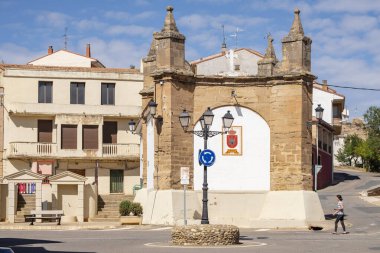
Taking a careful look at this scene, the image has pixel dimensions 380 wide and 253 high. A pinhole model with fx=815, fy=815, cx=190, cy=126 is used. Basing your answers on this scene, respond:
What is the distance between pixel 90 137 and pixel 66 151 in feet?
5.97

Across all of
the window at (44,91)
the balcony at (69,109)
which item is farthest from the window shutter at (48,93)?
the balcony at (69,109)

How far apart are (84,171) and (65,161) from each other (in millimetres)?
1422

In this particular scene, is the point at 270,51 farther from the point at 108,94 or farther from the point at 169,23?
the point at 108,94

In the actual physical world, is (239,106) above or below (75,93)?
below

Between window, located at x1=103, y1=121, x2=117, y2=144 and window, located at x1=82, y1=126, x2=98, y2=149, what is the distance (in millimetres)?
793

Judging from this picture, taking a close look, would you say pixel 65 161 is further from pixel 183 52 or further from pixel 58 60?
pixel 183 52

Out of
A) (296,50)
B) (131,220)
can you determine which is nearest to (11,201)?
(131,220)

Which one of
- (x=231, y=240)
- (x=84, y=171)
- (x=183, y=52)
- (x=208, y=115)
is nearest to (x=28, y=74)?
(x=84, y=171)

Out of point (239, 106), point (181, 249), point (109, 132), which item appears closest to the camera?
point (181, 249)

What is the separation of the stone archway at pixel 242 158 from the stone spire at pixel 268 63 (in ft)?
6.91

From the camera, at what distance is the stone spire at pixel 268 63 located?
3483cm

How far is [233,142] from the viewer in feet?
112

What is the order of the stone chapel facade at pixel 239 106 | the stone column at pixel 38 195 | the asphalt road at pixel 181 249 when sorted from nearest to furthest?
the asphalt road at pixel 181 249, the stone chapel facade at pixel 239 106, the stone column at pixel 38 195

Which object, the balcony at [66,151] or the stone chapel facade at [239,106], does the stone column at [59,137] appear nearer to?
the balcony at [66,151]
